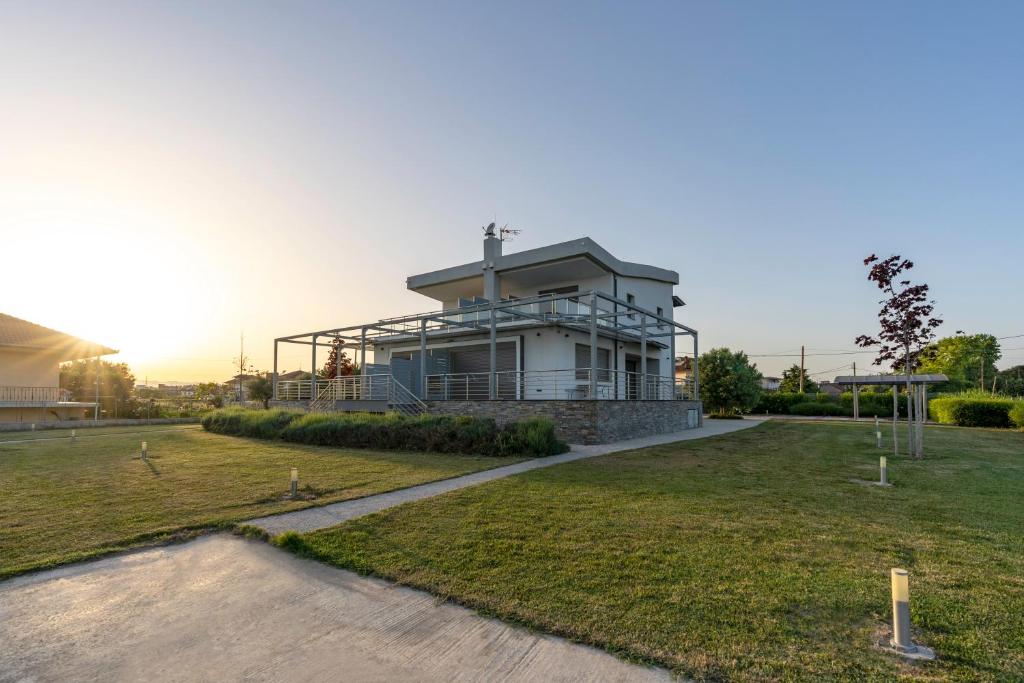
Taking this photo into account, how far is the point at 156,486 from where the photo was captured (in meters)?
8.41

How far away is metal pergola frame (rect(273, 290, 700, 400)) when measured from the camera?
18516 millimetres

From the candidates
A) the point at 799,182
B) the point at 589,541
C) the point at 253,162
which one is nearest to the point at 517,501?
the point at 589,541

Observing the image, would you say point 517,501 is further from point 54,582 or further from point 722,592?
point 54,582

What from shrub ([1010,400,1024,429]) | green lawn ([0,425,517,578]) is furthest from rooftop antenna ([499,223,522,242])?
shrub ([1010,400,1024,429])

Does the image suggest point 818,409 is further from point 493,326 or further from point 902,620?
point 902,620

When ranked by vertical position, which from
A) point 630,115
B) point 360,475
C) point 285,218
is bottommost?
point 360,475

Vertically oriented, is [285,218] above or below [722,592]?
above

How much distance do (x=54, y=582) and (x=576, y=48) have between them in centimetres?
1503

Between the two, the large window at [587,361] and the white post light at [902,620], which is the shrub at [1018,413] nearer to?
the large window at [587,361]

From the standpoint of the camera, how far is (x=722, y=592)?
3.85 meters

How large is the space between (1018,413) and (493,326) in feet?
82.6

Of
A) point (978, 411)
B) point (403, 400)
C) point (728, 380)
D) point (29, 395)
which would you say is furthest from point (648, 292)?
point (29, 395)

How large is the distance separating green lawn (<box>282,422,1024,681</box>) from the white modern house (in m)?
8.16

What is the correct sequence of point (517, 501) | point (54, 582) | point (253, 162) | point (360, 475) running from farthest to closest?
point (253, 162) < point (360, 475) < point (517, 501) < point (54, 582)
